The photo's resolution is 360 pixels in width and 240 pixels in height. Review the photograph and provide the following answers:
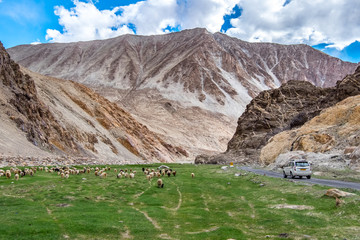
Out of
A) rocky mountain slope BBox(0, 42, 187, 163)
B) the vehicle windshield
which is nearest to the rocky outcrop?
the vehicle windshield

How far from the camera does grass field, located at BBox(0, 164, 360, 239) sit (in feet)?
39.5

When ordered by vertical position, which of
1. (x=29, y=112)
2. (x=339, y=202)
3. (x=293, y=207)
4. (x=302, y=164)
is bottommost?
(x=293, y=207)

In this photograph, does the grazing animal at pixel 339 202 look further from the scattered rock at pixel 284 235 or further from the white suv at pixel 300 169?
the white suv at pixel 300 169

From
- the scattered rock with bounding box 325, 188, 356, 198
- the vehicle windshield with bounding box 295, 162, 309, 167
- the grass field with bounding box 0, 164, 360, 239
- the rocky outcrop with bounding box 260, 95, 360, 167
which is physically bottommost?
the grass field with bounding box 0, 164, 360, 239

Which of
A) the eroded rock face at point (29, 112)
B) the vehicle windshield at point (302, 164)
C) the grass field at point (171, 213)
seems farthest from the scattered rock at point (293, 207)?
the eroded rock face at point (29, 112)

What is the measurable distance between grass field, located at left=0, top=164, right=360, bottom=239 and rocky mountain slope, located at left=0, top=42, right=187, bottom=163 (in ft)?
95.7

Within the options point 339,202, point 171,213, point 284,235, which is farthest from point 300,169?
point 284,235

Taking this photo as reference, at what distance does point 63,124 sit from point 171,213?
5878 cm

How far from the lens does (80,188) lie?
2200 cm

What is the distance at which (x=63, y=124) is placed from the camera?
69250 mm

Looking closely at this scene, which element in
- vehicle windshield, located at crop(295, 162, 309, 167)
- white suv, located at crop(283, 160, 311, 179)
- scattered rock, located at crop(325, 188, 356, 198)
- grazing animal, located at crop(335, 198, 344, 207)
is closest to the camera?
grazing animal, located at crop(335, 198, 344, 207)

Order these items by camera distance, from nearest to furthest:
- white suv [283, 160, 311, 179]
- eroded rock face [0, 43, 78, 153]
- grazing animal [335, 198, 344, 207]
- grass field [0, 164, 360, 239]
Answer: grass field [0, 164, 360, 239], grazing animal [335, 198, 344, 207], white suv [283, 160, 311, 179], eroded rock face [0, 43, 78, 153]

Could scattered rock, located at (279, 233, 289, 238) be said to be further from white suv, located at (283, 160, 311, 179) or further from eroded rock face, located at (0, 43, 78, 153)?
eroded rock face, located at (0, 43, 78, 153)

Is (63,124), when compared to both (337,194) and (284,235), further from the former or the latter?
(284,235)
